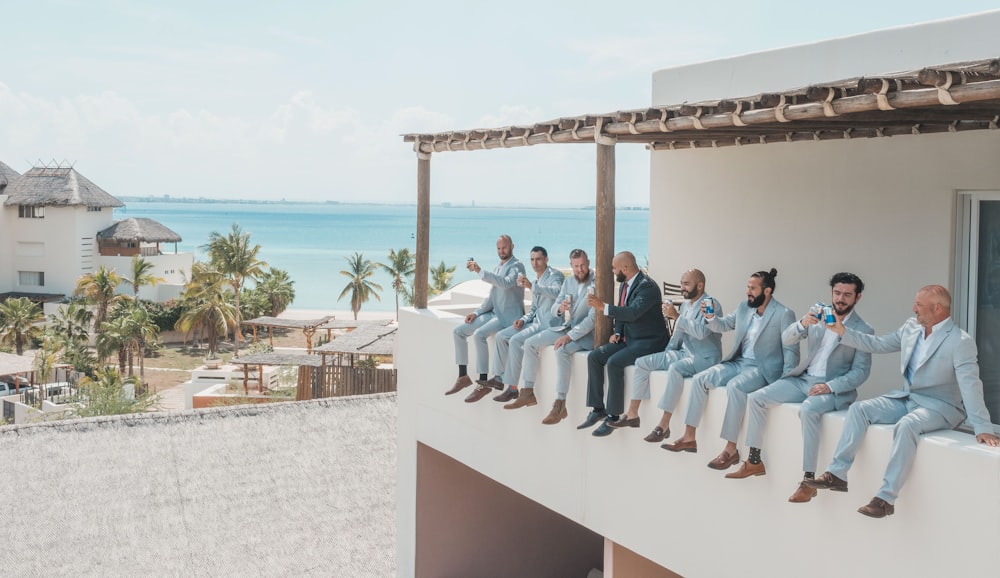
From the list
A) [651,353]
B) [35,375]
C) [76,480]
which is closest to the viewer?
[651,353]

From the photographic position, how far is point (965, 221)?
7.71 meters

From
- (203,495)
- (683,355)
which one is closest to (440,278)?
(203,495)

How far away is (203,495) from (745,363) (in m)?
10.3

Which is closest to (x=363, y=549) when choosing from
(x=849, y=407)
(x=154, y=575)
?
(x=154, y=575)

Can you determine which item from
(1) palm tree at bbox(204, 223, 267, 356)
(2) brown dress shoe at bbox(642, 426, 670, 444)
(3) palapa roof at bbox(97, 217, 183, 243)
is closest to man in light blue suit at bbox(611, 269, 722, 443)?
(2) brown dress shoe at bbox(642, 426, 670, 444)

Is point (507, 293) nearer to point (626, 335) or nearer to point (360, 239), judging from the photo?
point (626, 335)

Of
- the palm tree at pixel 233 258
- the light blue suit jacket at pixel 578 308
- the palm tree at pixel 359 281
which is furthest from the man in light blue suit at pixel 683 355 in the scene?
the palm tree at pixel 359 281

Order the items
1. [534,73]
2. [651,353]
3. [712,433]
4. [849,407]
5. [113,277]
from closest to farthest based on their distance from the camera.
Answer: [849,407] < [712,433] < [651,353] < [113,277] < [534,73]

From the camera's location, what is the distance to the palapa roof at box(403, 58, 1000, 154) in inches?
195

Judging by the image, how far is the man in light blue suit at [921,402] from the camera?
16.5ft

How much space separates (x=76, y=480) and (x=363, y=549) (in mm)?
4120

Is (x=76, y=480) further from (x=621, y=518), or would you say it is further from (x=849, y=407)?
(x=849, y=407)

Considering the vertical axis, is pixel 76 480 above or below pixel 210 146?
below

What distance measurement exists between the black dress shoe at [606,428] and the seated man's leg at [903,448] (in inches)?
87.0
